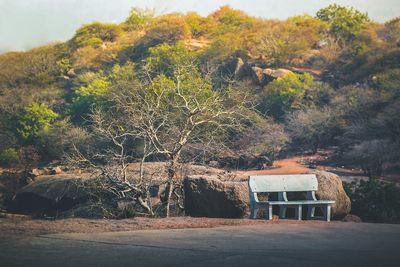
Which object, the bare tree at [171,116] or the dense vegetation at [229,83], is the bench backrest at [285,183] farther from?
the dense vegetation at [229,83]

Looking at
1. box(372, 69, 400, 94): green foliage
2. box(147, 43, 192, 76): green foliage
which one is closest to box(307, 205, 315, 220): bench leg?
box(372, 69, 400, 94): green foliage

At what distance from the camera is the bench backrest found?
38.3 ft

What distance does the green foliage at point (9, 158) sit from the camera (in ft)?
142

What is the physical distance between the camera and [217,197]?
1185 cm

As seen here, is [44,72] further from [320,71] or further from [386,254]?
[386,254]

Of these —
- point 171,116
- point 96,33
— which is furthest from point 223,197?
point 96,33

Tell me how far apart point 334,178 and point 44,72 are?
5795 centimetres

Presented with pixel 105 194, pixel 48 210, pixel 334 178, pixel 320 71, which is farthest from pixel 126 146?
pixel 334 178

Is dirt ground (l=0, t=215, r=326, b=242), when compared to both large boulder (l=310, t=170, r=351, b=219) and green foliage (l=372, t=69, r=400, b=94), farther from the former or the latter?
green foliage (l=372, t=69, r=400, b=94)

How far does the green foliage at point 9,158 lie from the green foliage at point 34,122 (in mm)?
3436

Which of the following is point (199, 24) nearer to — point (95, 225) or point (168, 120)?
point (168, 120)

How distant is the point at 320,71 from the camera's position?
55688mm

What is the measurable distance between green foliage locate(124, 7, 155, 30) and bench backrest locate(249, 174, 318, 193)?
226 feet

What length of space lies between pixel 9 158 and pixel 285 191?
35.8 metres
